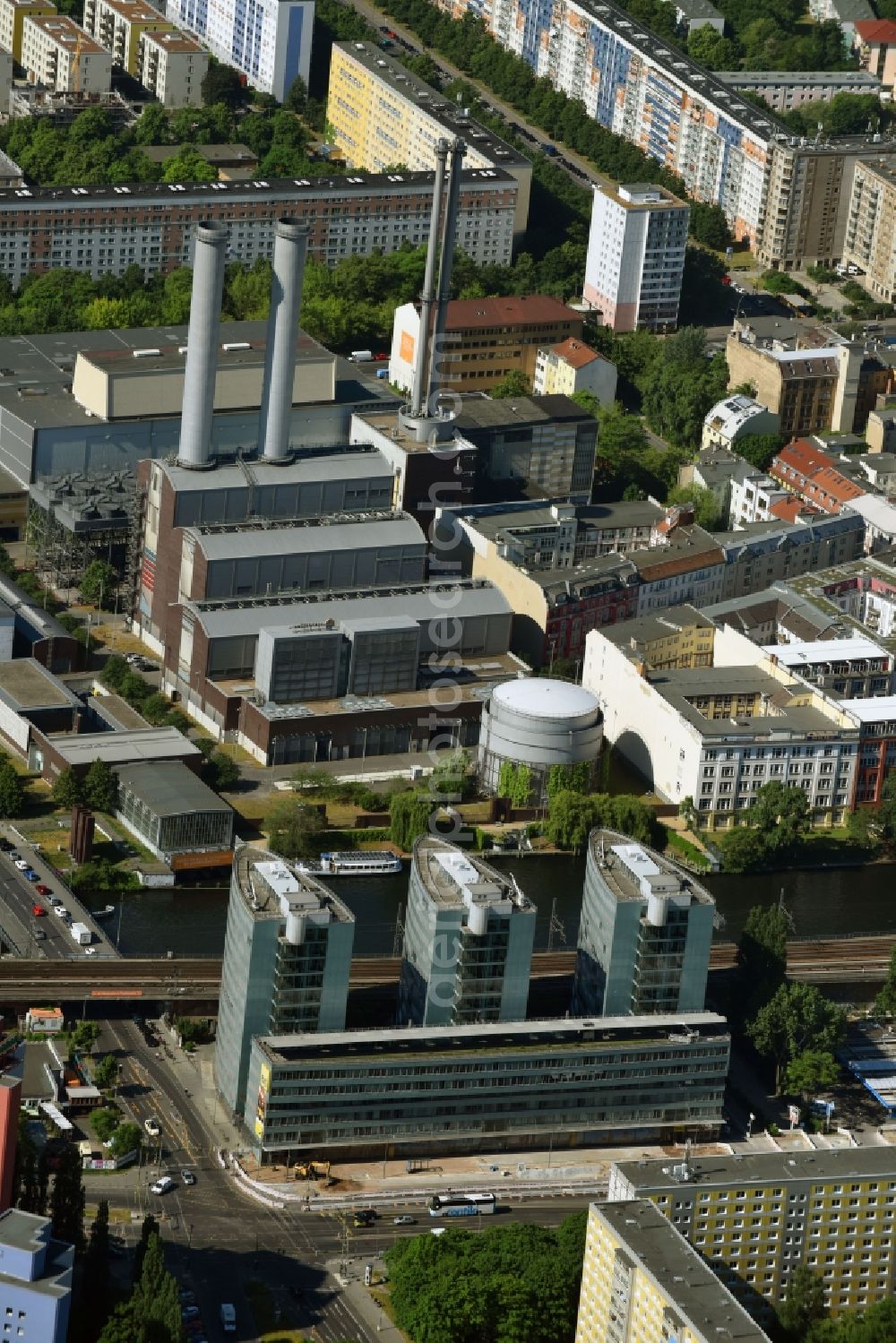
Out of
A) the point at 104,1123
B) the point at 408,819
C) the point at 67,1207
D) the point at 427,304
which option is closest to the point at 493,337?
the point at 427,304

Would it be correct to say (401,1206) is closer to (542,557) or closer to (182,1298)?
(182,1298)

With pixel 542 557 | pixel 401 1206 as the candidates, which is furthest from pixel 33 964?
pixel 542 557

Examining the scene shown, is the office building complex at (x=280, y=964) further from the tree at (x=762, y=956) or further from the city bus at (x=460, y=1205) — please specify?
the tree at (x=762, y=956)

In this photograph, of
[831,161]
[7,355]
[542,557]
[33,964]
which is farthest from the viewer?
[831,161]

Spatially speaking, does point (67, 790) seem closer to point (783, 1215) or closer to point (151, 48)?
point (783, 1215)

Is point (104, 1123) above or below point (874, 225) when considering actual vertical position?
below

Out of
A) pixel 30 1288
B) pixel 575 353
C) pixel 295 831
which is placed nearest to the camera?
pixel 30 1288

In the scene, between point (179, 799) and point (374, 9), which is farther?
point (374, 9)

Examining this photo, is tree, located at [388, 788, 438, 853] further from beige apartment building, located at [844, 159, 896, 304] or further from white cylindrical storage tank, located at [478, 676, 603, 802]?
beige apartment building, located at [844, 159, 896, 304]
